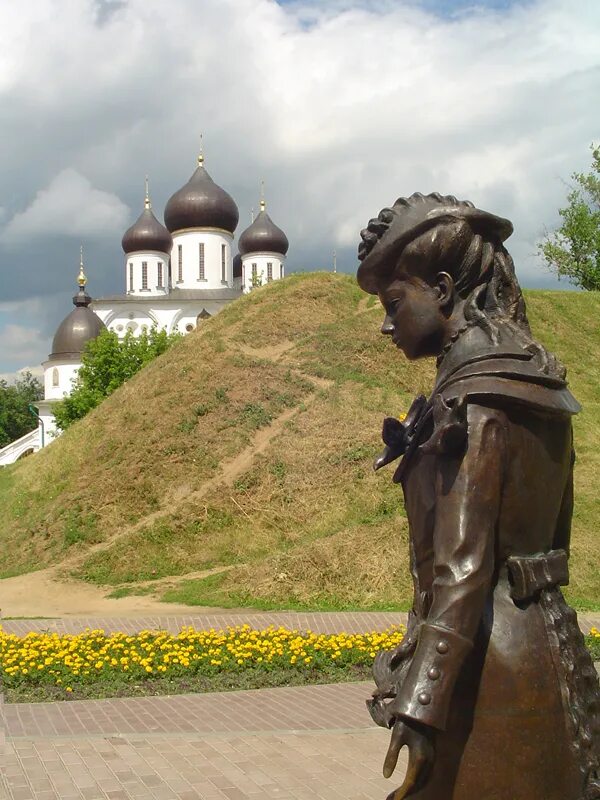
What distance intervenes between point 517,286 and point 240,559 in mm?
14124

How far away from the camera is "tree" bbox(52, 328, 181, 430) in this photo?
145 ft

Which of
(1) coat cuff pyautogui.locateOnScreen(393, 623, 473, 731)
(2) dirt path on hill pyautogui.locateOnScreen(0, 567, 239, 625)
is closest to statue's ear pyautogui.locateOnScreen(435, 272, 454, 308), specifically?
(1) coat cuff pyautogui.locateOnScreen(393, 623, 473, 731)

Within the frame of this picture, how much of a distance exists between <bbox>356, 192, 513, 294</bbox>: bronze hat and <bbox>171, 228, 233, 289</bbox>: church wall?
55633 millimetres

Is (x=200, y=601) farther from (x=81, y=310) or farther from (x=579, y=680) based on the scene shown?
(x=81, y=310)

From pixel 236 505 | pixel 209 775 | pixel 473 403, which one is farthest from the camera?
pixel 236 505

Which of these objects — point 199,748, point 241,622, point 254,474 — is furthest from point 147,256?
point 199,748

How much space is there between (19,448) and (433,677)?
191 ft

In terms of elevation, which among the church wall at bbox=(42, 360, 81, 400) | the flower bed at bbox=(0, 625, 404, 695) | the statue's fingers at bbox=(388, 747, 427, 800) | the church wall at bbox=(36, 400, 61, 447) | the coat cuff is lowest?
the flower bed at bbox=(0, 625, 404, 695)

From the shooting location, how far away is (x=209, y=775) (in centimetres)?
560

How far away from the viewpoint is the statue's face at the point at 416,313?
7.91ft

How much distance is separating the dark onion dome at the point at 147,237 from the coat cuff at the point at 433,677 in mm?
58817

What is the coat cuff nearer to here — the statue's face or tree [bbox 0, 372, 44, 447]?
the statue's face

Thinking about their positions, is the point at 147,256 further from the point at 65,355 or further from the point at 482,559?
the point at 482,559

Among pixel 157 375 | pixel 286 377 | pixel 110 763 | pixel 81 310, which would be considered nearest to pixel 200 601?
pixel 110 763
